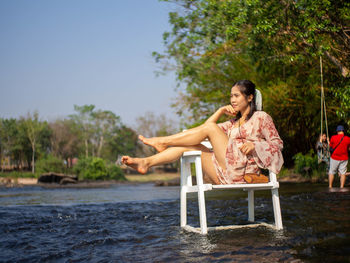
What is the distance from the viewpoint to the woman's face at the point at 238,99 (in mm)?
3501

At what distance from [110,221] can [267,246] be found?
2284 mm

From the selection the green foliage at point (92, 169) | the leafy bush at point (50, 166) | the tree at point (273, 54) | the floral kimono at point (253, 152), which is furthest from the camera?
the leafy bush at point (50, 166)

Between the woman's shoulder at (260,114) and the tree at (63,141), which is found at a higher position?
the tree at (63,141)

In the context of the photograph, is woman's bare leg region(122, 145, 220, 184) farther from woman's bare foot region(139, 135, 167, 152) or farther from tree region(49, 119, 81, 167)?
tree region(49, 119, 81, 167)

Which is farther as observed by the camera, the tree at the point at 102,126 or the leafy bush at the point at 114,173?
the tree at the point at 102,126

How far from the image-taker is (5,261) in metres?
2.56

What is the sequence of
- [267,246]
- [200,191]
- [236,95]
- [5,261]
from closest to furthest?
1. [5,261]
2. [267,246]
3. [200,191]
4. [236,95]

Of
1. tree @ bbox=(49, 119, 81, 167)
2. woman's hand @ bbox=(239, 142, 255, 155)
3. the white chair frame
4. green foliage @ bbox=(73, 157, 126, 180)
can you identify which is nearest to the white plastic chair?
the white chair frame

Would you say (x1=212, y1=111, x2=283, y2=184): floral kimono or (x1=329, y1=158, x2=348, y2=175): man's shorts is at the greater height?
(x1=212, y1=111, x2=283, y2=184): floral kimono

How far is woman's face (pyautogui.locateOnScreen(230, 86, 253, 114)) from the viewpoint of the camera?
11.5ft

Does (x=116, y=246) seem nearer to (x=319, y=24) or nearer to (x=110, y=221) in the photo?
(x=110, y=221)

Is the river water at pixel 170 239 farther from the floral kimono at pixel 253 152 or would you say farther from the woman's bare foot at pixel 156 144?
the woman's bare foot at pixel 156 144

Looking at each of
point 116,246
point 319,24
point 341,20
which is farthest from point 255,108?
point 341,20

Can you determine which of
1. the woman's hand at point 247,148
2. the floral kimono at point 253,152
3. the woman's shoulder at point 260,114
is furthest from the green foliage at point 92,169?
the woman's hand at point 247,148
